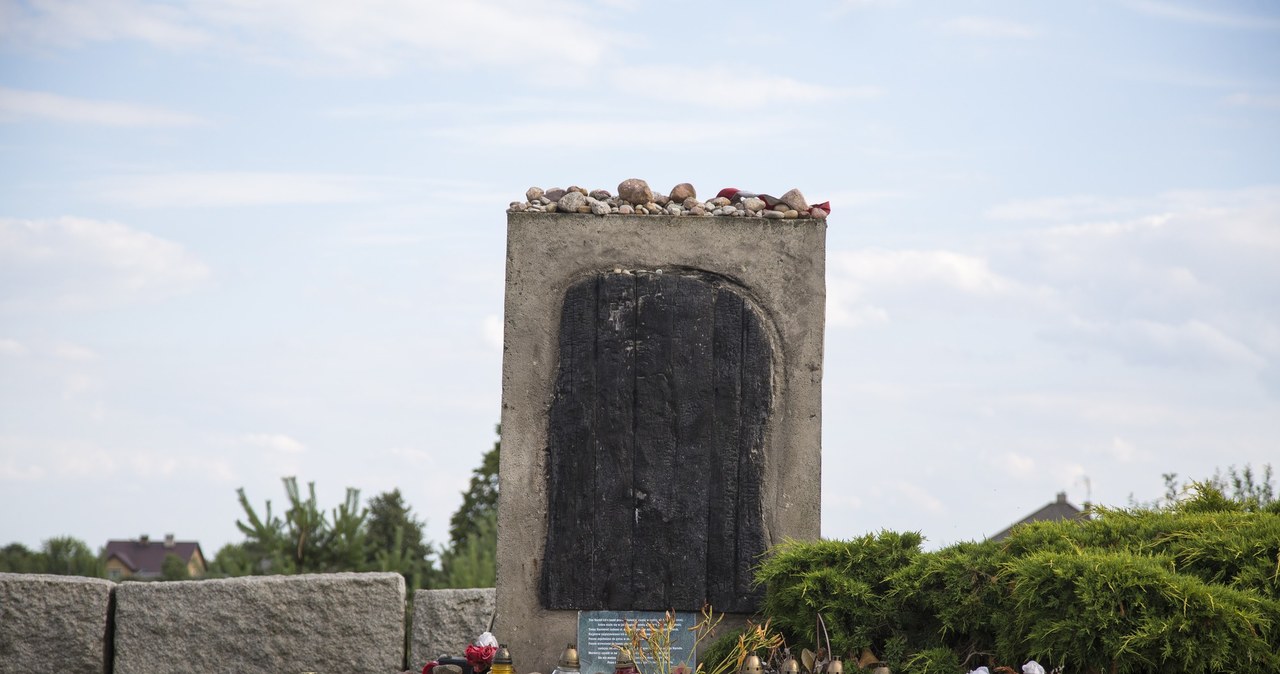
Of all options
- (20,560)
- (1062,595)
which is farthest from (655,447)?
(20,560)

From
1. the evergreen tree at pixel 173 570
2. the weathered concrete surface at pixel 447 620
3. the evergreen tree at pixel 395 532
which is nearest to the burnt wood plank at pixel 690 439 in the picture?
the weathered concrete surface at pixel 447 620

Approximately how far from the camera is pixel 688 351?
621 cm

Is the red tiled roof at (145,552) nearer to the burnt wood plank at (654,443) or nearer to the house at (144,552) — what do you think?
the house at (144,552)

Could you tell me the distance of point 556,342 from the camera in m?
6.25

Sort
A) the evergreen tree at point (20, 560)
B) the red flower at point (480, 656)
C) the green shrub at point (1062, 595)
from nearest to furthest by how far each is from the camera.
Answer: the green shrub at point (1062, 595) → the red flower at point (480, 656) → the evergreen tree at point (20, 560)

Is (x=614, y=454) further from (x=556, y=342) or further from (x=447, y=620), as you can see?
(x=447, y=620)

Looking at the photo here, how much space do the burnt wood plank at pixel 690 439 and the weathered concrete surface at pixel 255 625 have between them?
2.53 metres

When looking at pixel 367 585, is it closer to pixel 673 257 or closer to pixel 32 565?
pixel 673 257

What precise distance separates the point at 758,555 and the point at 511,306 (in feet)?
6.09

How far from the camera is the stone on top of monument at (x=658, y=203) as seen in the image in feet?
20.8

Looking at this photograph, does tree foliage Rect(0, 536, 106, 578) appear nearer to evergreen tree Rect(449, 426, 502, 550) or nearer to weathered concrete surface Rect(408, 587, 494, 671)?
evergreen tree Rect(449, 426, 502, 550)

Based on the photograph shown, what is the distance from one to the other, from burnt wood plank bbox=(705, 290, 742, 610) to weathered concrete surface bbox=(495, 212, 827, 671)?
0.64ft

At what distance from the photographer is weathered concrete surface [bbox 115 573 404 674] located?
7.62m

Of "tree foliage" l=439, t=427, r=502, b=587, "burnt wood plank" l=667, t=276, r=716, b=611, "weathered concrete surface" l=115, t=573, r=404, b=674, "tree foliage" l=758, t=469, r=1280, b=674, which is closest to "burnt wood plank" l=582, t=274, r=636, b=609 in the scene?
"burnt wood plank" l=667, t=276, r=716, b=611
